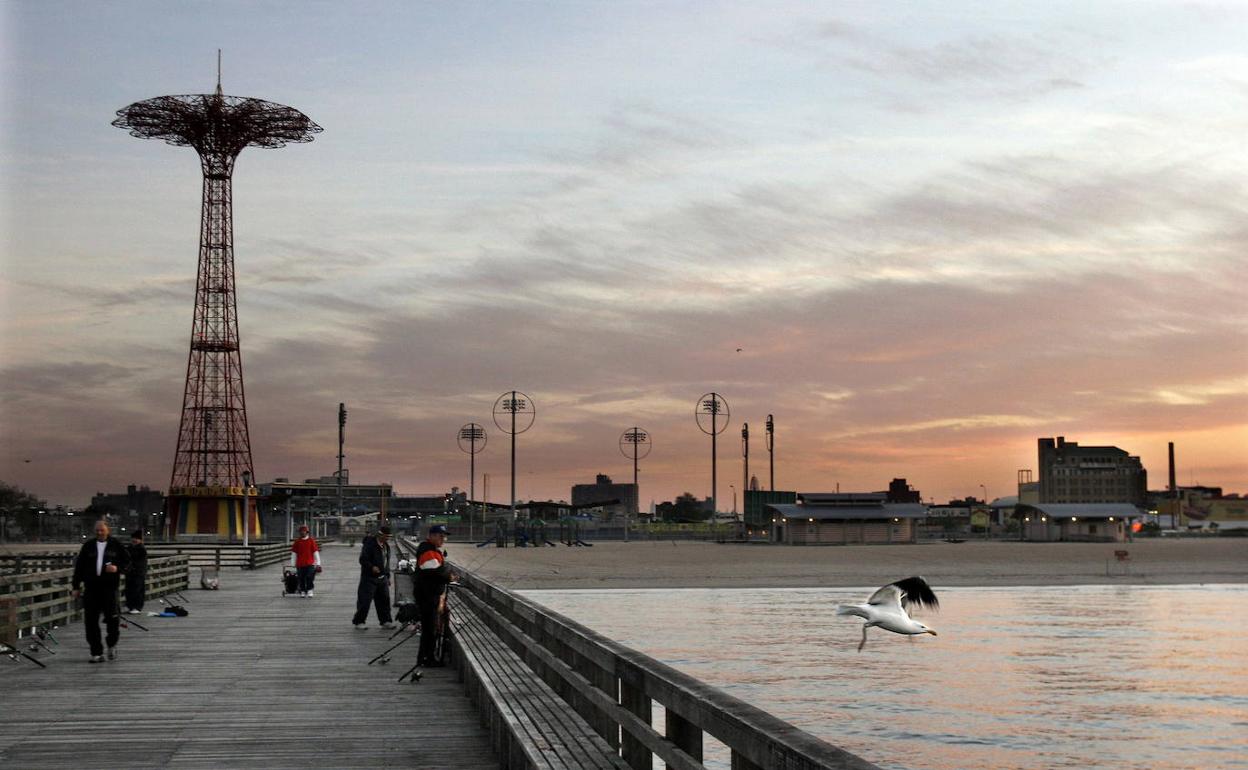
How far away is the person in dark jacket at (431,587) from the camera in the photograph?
52.1 feet

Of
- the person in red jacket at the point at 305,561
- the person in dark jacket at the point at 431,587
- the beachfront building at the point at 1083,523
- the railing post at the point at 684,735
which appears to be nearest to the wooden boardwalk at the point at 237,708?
the person in dark jacket at the point at 431,587

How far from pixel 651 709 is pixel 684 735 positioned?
7.15ft

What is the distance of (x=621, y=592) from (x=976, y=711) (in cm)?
3443

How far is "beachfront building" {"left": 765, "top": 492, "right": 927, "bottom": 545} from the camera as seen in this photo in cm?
15050

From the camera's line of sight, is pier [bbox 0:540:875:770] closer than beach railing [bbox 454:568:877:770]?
No

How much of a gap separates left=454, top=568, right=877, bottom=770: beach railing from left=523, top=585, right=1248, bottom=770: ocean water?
7.39m

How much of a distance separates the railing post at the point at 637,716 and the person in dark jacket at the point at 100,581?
40.7 ft

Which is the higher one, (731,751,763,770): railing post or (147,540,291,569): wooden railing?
(731,751,763,770): railing post

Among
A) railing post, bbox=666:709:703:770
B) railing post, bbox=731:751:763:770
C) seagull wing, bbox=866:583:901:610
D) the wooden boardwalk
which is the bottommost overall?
the wooden boardwalk

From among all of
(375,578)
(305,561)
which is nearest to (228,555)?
(305,561)

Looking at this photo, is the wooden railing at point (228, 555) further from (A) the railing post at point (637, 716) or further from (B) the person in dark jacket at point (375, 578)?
(A) the railing post at point (637, 716)

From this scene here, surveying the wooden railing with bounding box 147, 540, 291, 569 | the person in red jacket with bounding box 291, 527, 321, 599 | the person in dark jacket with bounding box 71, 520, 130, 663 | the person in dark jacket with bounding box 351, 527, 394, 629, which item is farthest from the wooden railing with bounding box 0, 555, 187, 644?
the wooden railing with bounding box 147, 540, 291, 569

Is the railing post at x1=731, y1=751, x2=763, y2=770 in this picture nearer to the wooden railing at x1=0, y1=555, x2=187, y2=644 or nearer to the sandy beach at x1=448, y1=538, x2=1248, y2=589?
the wooden railing at x1=0, y1=555, x2=187, y2=644

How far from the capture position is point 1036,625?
1496 inches
